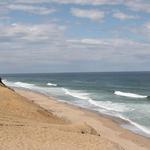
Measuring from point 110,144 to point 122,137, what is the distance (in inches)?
266

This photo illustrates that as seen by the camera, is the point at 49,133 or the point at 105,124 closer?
the point at 49,133

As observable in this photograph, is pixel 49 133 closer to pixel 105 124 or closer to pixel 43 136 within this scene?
pixel 43 136

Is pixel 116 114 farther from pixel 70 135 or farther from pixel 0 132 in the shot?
pixel 0 132

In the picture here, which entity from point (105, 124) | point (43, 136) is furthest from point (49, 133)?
point (105, 124)

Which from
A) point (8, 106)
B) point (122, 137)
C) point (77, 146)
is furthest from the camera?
point (8, 106)

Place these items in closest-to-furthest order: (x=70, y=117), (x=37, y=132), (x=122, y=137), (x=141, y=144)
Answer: (x=37, y=132), (x=141, y=144), (x=122, y=137), (x=70, y=117)

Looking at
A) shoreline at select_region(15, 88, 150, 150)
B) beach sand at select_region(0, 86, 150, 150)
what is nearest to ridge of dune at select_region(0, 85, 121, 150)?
beach sand at select_region(0, 86, 150, 150)

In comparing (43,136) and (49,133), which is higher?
(43,136)

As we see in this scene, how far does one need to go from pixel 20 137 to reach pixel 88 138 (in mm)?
4092

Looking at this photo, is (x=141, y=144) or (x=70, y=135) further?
(x=141, y=144)

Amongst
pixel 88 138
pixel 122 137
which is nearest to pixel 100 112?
pixel 122 137

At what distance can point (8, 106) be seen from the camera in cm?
3111

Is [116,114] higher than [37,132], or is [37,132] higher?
[37,132]

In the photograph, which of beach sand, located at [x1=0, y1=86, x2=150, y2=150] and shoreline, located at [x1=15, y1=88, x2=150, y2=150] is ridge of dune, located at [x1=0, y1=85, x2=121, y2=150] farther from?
shoreline, located at [x1=15, y1=88, x2=150, y2=150]
